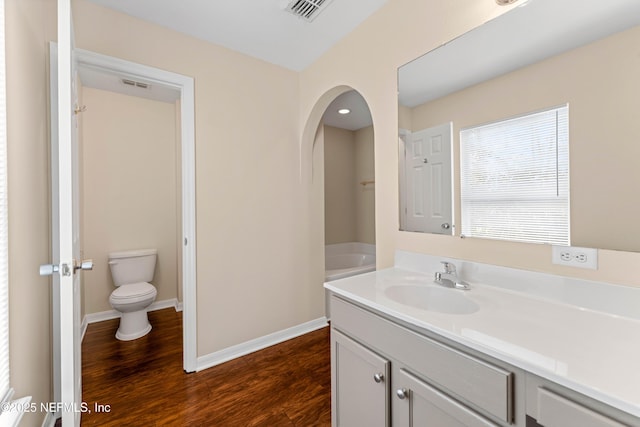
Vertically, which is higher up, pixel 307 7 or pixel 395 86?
pixel 307 7

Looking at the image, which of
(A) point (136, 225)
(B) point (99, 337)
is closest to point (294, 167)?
(A) point (136, 225)

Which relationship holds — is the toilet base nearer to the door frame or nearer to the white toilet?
the white toilet

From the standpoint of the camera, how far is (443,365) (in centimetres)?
86

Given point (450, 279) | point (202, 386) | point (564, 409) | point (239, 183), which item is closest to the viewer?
point (564, 409)

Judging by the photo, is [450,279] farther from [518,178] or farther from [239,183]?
[239,183]

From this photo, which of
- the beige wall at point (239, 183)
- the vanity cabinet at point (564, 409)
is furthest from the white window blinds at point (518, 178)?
the beige wall at point (239, 183)

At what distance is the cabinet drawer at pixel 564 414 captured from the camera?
1.87ft


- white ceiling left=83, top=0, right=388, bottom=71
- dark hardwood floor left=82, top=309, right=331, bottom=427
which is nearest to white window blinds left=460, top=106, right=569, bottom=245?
white ceiling left=83, top=0, right=388, bottom=71

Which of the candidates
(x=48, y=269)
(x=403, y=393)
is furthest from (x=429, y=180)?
(x=48, y=269)

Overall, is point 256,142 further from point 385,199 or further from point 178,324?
point 178,324

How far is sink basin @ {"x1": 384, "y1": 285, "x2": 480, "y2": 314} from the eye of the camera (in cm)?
119

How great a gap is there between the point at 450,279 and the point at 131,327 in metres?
2.80

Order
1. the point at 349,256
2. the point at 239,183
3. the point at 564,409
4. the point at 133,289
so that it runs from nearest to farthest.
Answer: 1. the point at 564,409
2. the point at 239,183
3. the point at 133,289
4. the point at 349,256

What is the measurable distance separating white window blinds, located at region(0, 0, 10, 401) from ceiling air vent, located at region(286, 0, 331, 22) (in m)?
1.35
